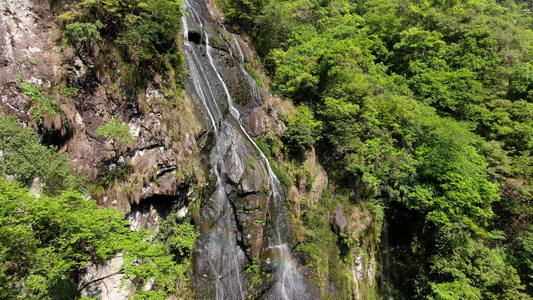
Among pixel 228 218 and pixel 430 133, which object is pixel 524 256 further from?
pixel 228 218

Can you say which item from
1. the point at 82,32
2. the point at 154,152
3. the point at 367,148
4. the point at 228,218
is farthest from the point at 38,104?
the point at 367,148

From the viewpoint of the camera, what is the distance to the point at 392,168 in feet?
47.4

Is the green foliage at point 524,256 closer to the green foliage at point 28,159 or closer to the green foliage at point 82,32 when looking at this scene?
the green foliage at point 28,159

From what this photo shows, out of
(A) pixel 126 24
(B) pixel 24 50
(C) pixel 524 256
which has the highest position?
(A) pixel 126 24

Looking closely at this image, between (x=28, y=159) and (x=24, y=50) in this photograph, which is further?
(x=24, y=50)

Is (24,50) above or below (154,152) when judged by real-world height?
above

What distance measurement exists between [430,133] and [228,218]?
1276 cm

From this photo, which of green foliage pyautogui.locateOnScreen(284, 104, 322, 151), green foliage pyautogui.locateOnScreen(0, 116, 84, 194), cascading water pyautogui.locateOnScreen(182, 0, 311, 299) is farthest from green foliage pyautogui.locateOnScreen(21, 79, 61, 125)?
green foliage pyautogui.locateOnScreen(284, 104, 322, 151)

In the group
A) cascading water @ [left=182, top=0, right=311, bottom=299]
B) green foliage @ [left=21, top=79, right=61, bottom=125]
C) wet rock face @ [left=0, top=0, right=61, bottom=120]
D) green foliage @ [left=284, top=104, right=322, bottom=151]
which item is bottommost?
cascading water @ [left=182, top=0, right=311, bottom=299]

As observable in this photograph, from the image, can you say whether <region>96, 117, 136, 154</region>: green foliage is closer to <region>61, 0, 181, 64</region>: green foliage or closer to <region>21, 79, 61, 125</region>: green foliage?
<region>21, 79, 61, 125</region>: green foliage

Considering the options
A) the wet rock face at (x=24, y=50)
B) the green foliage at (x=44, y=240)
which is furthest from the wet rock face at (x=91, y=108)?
the green foliage at (x=44, y=240)

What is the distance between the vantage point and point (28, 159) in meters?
6.27

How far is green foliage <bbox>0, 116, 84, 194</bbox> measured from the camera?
5.92 m

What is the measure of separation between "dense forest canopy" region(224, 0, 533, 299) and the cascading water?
349 centimetres
